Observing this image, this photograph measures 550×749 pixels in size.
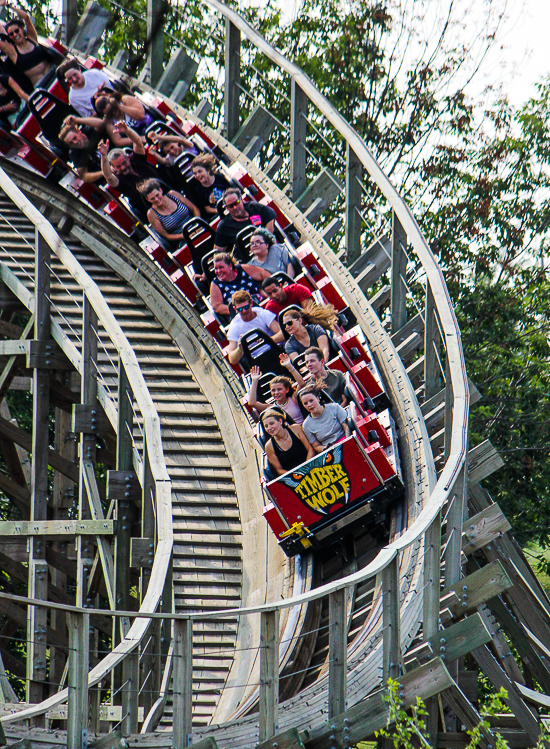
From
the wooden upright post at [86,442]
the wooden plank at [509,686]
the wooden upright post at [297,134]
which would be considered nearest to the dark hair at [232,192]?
the wooden upright post at [297,134]

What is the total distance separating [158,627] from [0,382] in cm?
335

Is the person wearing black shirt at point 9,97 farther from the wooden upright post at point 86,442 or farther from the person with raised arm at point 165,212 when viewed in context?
the wooden upright post at point 86,442

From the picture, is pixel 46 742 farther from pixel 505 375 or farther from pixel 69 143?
pixel 505 375

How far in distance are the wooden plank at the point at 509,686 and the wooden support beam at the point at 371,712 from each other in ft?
2.98

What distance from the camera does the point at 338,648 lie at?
440cm

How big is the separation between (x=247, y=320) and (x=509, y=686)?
4.02 metres

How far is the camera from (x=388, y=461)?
6.96 m

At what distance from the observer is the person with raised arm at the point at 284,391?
747cm

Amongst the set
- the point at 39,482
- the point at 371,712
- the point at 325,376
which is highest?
the point at 39,482

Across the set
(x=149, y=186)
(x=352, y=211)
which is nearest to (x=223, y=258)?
(x=149, y=186)

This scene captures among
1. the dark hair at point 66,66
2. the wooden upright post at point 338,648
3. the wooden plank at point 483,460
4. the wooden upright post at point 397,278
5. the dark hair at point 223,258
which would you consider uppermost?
the dark hair at point 66,66

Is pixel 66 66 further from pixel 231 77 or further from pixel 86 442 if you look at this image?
pixel 86 442

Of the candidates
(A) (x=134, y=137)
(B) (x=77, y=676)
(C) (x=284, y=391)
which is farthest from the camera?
(A) (x=134, y=137)

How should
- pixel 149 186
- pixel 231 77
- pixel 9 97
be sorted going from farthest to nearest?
1. pixel 231 77
2. pixel 9 97
3. pixel 149 186
